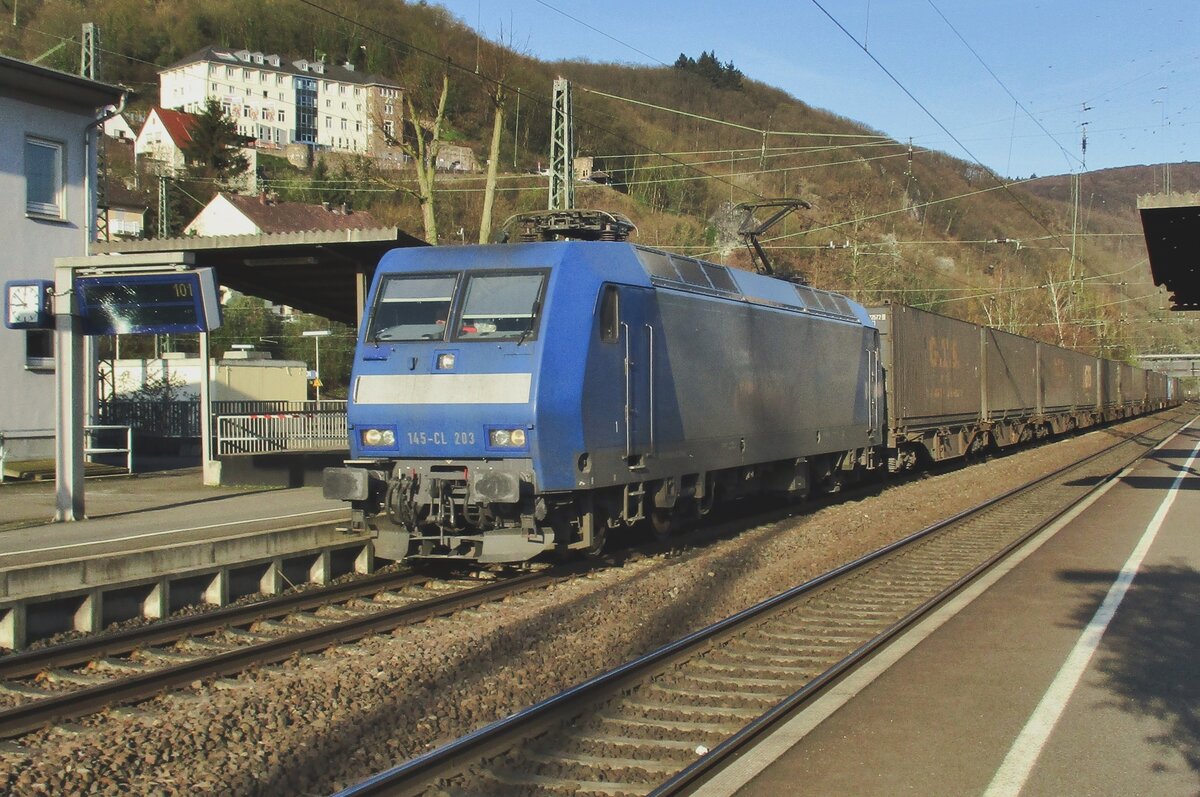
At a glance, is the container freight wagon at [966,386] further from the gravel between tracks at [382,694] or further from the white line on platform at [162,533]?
the white line on platform at [162,533]

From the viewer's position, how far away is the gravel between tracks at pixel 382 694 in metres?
5.68

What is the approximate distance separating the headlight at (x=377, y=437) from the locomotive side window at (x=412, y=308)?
3.07ft

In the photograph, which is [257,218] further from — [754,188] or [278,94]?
[278,94]

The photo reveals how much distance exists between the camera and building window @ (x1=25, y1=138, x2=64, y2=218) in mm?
22172

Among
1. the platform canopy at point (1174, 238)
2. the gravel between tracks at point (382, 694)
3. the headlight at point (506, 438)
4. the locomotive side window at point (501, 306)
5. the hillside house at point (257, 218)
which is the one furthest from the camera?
the hillside house at point (257, 218)

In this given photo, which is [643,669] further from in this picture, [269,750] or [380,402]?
[380,402]

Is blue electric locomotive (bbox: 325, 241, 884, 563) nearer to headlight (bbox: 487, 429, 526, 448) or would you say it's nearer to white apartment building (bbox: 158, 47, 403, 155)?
headlight (bbox: 487, 429, 526, 448)

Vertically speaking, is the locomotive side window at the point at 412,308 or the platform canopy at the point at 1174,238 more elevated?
the platform canopy at the point at 1174,238

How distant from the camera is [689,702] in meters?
6.96

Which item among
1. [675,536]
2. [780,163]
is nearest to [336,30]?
[780,163]

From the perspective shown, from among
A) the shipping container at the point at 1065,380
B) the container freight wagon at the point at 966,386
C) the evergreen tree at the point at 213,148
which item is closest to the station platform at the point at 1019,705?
the container freight wagon at the point at 966,386

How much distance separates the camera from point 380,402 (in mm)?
10820

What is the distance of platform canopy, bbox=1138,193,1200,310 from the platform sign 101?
1136cm

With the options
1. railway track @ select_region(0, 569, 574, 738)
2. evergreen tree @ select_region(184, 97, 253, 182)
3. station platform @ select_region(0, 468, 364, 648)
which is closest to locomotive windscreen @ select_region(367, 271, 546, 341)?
station platform @ select_region(0, 468, 364, 648)
